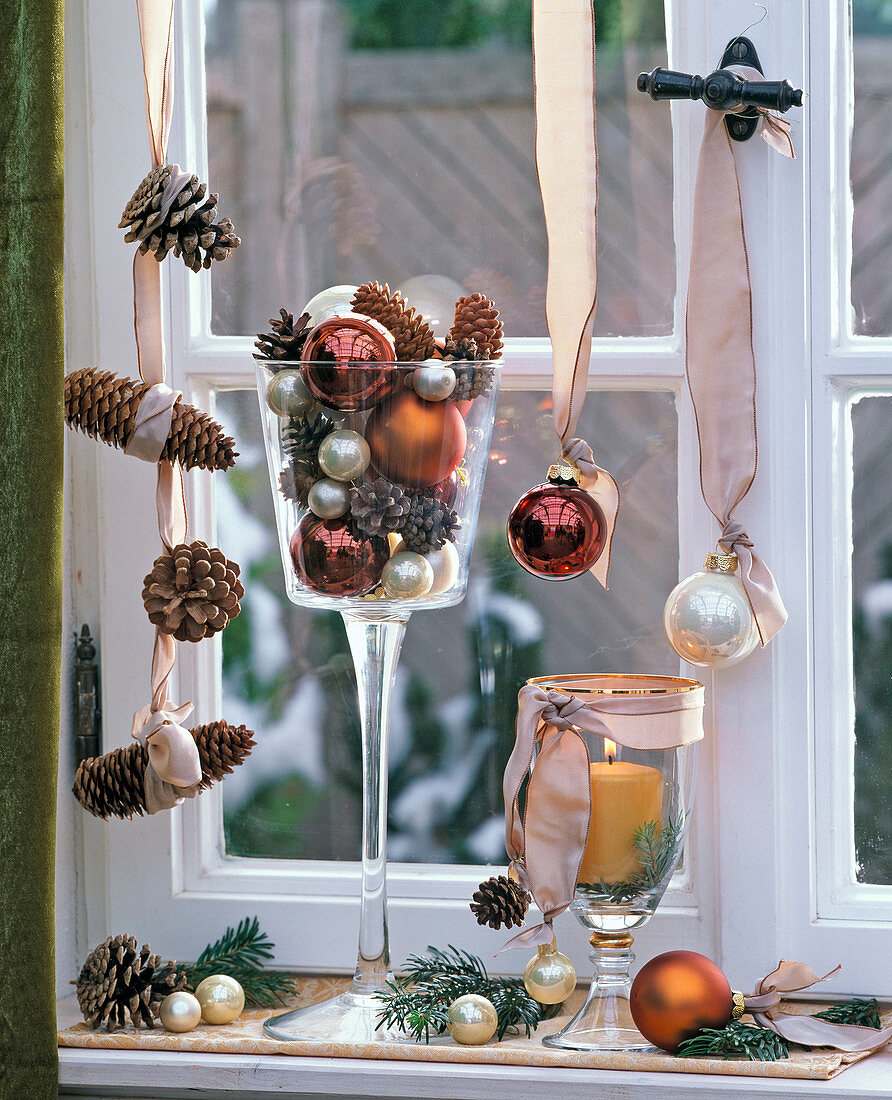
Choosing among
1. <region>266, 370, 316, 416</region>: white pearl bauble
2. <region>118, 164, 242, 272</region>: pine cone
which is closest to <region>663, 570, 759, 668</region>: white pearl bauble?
<region>266, 370, 316, 416</region>: white pearl bauble

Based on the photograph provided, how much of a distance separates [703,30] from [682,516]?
42 centimetres

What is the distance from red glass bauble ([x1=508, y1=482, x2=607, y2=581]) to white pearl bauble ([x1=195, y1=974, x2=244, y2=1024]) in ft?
1.41

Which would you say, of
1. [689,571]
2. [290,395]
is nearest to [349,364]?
[290,395]

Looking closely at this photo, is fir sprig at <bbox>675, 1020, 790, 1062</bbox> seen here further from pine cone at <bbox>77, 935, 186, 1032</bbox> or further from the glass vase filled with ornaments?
pine cone at <bbox>77, 935, 186, 1032</bbox>

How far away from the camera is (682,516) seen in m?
1.02

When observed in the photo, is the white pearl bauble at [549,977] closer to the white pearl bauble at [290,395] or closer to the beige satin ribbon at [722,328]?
the beige satin ribbon at [722,328]

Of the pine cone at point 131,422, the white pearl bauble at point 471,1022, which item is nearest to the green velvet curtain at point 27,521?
the pine cone at point 131,422

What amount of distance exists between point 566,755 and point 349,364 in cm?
33

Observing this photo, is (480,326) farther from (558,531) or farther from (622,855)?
(622,855)

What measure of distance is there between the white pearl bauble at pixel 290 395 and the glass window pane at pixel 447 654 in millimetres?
230

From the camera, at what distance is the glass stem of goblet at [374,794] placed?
0.93 m

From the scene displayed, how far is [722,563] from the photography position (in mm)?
939

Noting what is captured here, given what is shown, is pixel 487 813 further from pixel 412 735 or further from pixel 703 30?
pixel 703 30

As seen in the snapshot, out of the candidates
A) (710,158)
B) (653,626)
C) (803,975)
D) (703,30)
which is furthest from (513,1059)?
(703,30)
